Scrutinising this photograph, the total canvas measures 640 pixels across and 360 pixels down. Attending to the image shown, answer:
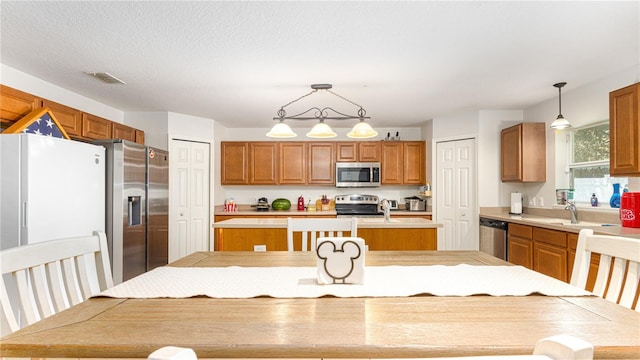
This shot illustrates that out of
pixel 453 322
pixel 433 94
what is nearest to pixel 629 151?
pixel 433 94

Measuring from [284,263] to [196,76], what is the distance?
2257 mm

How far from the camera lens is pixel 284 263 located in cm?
153

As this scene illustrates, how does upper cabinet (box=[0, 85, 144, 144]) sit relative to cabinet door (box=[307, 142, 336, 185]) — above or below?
above

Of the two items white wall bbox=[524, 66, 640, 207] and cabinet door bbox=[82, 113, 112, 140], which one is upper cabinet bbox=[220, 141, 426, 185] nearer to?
white wall bbox=[524, 66, 640, 207]

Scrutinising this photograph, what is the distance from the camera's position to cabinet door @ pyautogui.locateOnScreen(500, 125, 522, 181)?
3959 millimetres

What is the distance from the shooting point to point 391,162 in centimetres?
537

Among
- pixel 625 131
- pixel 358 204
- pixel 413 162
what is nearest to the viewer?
pixel 625 131

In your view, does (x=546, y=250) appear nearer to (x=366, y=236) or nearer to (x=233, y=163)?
(x=366, y=236)

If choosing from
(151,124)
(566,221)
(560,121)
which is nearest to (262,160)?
(151,124)

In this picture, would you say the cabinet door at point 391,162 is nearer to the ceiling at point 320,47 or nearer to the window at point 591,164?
the ceiling at point 320,47

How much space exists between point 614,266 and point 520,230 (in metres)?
2.64

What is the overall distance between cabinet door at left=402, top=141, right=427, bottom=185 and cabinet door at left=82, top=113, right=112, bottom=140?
4.05 metres

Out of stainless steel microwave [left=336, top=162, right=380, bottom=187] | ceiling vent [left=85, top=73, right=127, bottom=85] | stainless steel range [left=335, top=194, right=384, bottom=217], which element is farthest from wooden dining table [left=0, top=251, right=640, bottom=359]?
stainless steel range [left=335, top=194, right=384, bottom=217]

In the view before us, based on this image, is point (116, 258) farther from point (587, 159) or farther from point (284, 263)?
point (587, 159)
